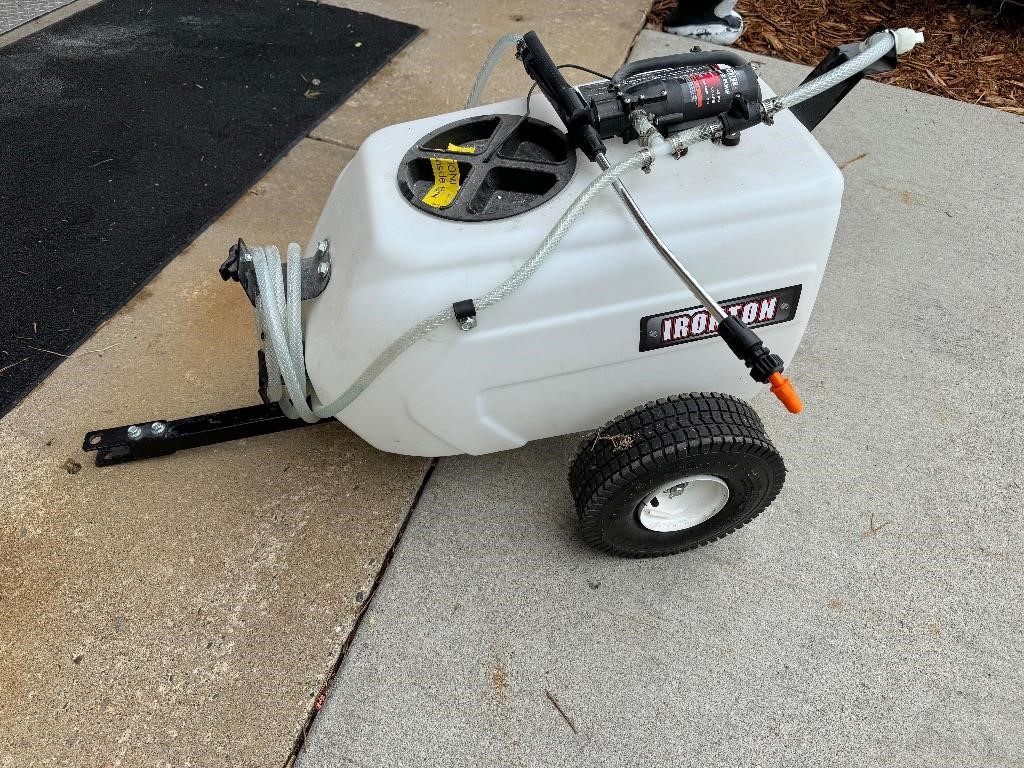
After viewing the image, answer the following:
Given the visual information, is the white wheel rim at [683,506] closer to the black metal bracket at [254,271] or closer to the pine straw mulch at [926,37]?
the black metal bracket at [254,271]

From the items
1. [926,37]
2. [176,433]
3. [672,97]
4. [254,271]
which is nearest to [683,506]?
[672,97]

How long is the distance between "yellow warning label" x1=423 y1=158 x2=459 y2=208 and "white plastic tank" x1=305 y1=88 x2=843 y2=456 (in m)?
0.07

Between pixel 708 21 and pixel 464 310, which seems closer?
pixel 464 310

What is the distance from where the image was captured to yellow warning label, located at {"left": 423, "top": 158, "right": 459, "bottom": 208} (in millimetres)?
1458

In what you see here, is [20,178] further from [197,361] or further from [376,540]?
[376,540]

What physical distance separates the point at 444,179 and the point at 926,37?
321 cm

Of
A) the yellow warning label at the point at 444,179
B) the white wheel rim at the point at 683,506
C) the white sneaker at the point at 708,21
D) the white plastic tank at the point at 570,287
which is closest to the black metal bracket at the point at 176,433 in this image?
the white plastic tank at the point at 570,287

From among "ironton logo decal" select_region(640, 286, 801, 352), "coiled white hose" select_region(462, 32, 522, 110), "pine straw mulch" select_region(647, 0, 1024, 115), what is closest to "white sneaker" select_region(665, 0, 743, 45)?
"pine straw mulch" select_region(647, 0, 1024, 115)

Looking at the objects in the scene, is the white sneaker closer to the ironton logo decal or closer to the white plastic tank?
the white plastic tank

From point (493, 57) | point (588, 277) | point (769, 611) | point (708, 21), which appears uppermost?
point (493, 57)

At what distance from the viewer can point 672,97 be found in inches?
55.6

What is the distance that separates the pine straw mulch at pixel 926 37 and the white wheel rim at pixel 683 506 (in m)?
2.55

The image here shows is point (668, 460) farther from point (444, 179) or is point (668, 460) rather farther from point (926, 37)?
point (926, 37)

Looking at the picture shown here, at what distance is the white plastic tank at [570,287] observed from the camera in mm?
1348
